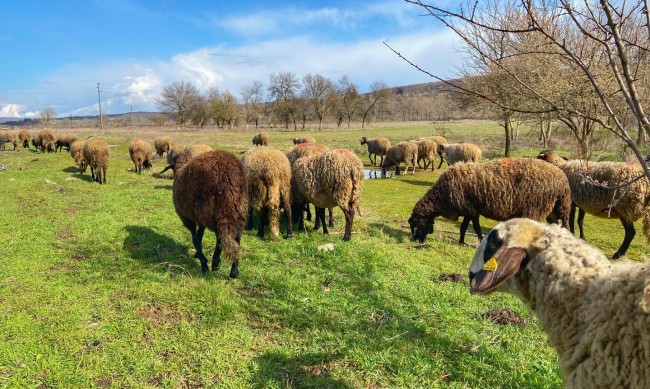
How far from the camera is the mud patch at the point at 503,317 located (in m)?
4.43

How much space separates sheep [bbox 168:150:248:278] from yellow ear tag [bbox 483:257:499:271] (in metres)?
4.11

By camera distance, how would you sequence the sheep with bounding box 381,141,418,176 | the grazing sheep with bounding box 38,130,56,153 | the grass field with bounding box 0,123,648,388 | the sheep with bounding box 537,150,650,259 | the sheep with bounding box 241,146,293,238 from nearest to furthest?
the grass field with bounding box 0,123,648,388
the sheep with bounding box 537,150,650,259
the sheep with bounding box 241,146,293,238
the sheep with bounding box 381,141,418,176
the grazing sheep with bounding box 38,130,56,153

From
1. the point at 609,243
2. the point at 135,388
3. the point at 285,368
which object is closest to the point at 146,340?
the point at 135,388

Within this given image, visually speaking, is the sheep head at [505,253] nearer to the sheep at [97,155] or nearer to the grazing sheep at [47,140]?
the sheep at [97,155]

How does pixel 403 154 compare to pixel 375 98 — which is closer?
pixel 403 154

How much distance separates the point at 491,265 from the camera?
8.48ft

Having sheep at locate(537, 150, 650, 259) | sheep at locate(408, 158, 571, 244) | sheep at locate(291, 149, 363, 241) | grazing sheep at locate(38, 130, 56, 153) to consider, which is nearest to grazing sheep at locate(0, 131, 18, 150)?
grazing sheep at locate(38, 130, 56, 153)

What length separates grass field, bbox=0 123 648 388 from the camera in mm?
3576

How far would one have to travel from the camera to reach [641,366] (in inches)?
77.4

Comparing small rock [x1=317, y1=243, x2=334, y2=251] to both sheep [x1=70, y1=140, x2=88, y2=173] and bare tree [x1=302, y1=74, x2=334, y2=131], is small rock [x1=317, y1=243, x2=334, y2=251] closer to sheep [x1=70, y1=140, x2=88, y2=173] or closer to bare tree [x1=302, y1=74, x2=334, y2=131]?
sheep [x1=70, y1=140, x2=88, y2=173]

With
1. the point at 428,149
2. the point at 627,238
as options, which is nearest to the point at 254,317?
the point at 627,238

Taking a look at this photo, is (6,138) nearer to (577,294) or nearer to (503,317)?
(503,317)

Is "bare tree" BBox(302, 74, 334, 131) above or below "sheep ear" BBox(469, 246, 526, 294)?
above

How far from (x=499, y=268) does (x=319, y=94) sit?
2869 inches
